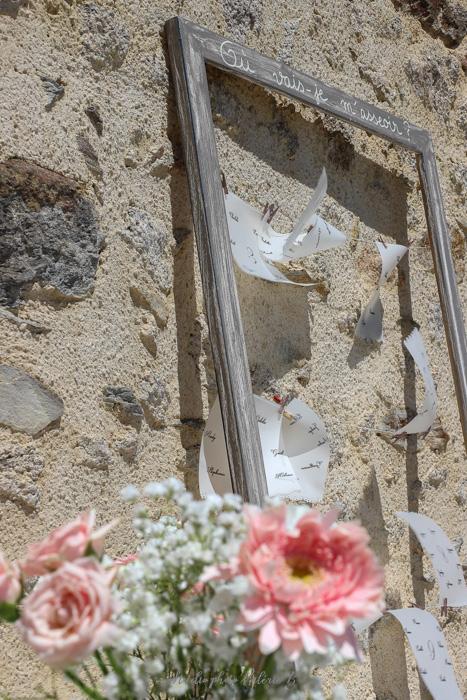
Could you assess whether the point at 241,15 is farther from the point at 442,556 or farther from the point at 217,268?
the point at 442,556

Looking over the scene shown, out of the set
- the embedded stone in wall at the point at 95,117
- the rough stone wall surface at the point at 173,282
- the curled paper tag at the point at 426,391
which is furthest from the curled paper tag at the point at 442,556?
the embedded stone in wall at the point at 95,117

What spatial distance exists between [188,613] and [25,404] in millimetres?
424

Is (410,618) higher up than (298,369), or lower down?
lower down

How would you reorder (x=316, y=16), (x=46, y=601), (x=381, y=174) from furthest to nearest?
(x=381, y=174) → (x=316, y=16) → (x=46, y=601)

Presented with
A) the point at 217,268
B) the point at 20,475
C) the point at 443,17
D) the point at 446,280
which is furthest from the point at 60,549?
the point at 443,17

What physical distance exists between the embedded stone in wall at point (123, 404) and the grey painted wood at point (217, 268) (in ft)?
0.39

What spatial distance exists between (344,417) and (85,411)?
54 centimetres

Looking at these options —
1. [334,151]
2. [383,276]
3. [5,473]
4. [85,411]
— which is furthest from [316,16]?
[5,473]

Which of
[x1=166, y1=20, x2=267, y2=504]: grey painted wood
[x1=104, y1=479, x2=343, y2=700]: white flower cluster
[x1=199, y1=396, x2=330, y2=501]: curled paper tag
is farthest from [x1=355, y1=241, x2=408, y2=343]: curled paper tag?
[x1=104, y1=479, x2=343, y2=700]: white flower cluster

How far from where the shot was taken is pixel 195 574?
69 centimetres

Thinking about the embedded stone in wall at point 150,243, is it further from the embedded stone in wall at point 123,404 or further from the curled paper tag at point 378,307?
the curled paper tag at point 378,307

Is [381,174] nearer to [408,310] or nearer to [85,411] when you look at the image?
[408,310]

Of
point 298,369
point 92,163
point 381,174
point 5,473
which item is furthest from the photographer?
point 381,174

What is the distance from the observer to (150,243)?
120cm
